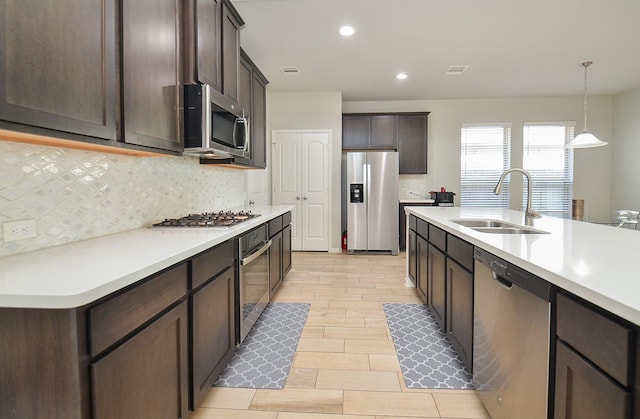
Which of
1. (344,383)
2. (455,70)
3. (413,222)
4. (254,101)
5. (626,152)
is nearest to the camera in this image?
(344,383)

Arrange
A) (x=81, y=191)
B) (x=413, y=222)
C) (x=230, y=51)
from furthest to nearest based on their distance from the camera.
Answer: (x=413, y=222) → (x=230, y=51) → (x=81, y=191)

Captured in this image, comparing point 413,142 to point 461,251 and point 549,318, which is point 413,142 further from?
point 549,318

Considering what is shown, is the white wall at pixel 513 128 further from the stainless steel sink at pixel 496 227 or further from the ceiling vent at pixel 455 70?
the stainless steel sink at pixel 496 227

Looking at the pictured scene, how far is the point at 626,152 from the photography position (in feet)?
18.4

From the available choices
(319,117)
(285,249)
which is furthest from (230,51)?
(319,117)

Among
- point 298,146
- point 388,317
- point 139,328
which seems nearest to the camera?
point 139,328

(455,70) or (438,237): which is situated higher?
(455,70)

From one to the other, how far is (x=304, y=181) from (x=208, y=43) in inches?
138

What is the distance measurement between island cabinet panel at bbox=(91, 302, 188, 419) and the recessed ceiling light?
311 cm

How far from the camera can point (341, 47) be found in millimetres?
3742

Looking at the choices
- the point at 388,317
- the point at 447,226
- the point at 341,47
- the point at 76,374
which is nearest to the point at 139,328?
the point at 76,374

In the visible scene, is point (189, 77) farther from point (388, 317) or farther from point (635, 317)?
point (388, 317)

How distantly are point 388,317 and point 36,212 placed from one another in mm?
2436

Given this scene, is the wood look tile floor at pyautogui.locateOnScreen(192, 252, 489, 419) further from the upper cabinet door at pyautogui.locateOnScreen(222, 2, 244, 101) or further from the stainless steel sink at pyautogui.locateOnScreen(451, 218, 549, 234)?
the upper cabinet door at pyautogui.locateOnScreen(222, 2, 244, 101)
